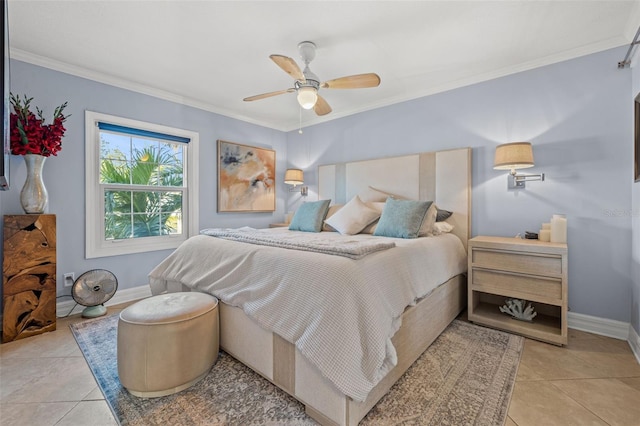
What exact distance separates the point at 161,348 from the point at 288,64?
205 centimetres

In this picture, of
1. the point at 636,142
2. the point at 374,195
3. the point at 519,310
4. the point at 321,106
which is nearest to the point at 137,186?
the point at 321,106

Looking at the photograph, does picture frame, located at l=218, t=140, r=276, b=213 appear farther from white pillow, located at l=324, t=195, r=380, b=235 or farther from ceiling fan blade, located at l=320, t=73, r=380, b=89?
ceiling fan blade, located at l=320, t=73, r=380, b=89

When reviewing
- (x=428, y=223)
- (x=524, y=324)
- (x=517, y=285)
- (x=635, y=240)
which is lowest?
(x=524, y=324)

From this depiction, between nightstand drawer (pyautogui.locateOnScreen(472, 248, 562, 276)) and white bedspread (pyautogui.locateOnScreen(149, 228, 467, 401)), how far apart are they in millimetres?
510

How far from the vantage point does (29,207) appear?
7.94 ft

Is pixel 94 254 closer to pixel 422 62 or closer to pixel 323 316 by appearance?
pixel 323 316

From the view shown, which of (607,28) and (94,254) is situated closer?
(607,28)

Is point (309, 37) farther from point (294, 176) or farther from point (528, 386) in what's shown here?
point (528, 386)

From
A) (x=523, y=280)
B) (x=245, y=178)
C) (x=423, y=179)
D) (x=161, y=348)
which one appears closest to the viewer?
(x=161, y=348)

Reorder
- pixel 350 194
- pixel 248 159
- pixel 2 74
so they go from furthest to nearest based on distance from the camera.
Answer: pixel 248 159, pixel 350 194, pixel 2 74

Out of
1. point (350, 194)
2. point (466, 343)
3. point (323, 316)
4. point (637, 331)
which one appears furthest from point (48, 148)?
point (637, 331)

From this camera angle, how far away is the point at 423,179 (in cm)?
331

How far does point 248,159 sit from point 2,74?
337 centimetres

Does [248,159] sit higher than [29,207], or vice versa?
[248,159]
